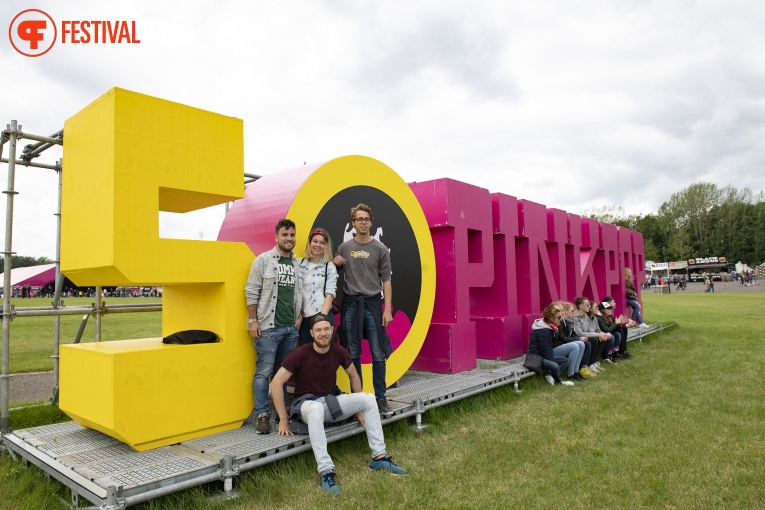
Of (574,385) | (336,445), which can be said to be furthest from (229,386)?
(574,385)

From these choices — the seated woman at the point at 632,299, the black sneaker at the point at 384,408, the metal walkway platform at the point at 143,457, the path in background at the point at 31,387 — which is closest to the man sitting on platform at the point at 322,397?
the metal walkway platform at the point at 143,457

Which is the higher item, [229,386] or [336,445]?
[229,386]

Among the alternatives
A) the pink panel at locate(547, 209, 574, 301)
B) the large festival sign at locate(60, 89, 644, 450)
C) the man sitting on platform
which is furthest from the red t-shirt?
the pink panel at locate(547, 209, 574, 301)

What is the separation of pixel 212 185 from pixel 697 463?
197 inches

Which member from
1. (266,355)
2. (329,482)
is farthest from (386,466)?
(266,355)

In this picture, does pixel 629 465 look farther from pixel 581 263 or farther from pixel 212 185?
pixel 581 263

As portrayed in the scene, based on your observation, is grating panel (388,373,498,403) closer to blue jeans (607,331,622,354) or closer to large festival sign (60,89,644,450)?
large festival sign (60,89,644,450)

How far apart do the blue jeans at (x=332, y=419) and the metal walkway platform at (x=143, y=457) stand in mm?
176

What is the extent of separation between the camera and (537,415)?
624 centimetres

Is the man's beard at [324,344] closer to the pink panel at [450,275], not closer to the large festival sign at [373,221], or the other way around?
the large festival sign at [373,221]

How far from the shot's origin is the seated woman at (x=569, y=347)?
8.37m

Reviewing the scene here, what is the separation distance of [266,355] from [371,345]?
1.19 meters

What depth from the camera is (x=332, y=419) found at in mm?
4617

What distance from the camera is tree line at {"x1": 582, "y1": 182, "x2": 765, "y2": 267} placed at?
7488 cm
